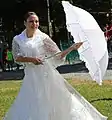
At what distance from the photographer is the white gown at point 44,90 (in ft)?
22.4

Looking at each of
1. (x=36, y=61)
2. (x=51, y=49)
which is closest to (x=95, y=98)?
(x=51, y=49)

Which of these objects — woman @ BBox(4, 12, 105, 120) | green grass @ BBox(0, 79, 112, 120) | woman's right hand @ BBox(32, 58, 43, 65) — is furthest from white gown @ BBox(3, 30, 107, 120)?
green grass @ BBox(0, 79, 112, 120)

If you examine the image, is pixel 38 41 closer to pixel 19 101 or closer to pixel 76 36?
pixel 76 36

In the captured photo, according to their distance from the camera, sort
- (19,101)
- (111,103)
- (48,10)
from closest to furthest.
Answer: (19,101) → (111,103) → (48,10)

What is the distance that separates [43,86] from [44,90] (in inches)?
2.5

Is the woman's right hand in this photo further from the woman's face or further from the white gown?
the woman's face

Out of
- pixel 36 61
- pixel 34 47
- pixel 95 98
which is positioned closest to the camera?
pixel 36 61

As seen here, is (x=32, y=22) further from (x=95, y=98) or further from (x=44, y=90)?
(x=95, y=98)

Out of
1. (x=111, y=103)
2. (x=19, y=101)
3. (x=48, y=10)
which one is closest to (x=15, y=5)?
(x=48, y=10)

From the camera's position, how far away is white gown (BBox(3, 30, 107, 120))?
6816mm

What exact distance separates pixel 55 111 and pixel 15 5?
28.3 metres

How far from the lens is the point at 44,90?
690 cm

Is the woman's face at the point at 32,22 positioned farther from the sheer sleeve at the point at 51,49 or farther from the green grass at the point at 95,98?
the green grass at the point at 95,98

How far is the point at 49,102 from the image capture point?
689cm
